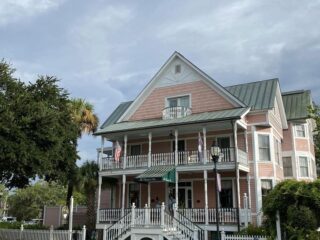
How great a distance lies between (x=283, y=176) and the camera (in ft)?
93.5

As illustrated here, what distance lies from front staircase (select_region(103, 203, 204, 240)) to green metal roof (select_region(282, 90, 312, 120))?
44.8ft

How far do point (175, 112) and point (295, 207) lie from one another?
1210cm

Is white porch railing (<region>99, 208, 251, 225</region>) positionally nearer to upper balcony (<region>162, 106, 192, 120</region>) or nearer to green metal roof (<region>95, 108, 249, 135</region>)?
green metal roof (<region>95, 108, 249, 135</region>)

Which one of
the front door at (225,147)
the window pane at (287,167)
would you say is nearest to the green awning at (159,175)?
the front door at (225,147)

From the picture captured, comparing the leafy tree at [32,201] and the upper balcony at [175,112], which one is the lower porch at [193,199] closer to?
the upper balcony at [175,112]

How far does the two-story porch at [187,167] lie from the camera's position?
22594mm

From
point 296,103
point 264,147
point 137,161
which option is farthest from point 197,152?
point 296,103

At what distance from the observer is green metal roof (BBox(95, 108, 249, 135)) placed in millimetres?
23197

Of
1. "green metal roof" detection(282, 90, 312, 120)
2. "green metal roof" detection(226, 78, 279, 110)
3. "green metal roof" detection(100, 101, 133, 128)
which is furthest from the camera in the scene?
"green metal roof" detection(100, 101, 133, 128)

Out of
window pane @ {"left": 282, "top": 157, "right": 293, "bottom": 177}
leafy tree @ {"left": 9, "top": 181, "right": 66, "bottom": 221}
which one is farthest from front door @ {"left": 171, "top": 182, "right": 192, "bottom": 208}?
leafy tree @ {"left": 9, "top": 181, "right": 66, "bottom": 221}

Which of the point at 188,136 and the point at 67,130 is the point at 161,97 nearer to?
the point at 188,136

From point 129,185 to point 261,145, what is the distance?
1005 centimetres

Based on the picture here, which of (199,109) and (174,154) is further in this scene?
(199,109)

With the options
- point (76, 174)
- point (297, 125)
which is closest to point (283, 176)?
point (297, 125)
